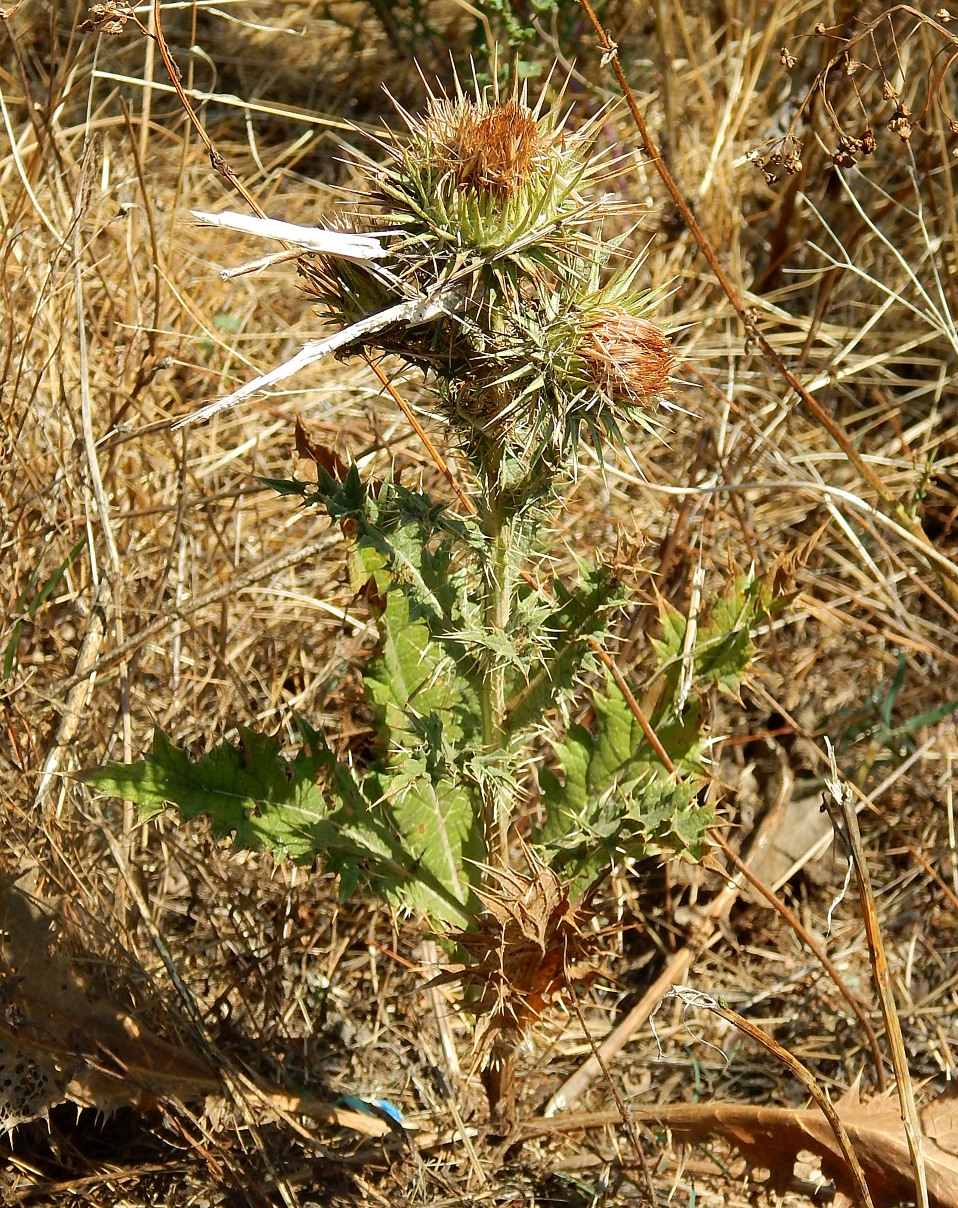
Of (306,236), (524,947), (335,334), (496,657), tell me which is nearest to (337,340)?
(335,334)

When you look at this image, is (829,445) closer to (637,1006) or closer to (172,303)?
(637,1006)

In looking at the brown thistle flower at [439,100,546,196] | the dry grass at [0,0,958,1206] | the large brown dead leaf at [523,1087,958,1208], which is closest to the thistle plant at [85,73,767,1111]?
the brown thistle flower at [439,100,546,196]

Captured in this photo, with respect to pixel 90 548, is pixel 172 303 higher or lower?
higher

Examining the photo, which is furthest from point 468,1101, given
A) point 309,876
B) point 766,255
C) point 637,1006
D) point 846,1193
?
point 766,255

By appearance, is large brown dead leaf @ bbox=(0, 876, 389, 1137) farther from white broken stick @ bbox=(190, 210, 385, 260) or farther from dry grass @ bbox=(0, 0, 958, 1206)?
white broken stick @ bbox=(190, 210, 385, 260)

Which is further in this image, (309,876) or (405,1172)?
(309,876)

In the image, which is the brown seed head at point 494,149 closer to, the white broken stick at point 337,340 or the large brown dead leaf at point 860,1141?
the white broken stick at point 337,340
